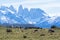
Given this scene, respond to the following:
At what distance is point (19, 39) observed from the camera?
30.7 m

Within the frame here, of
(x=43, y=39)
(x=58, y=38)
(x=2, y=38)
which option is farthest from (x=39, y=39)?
(x=2, y=38)

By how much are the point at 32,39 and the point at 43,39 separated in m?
1.24

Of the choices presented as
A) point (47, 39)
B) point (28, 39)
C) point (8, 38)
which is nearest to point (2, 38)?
point (8, 38)

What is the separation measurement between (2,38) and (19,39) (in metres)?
2.22

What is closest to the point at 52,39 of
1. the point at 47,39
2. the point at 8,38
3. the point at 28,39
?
the point at 47,39

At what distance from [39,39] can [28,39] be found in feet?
4.09

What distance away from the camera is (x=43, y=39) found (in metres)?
30.6

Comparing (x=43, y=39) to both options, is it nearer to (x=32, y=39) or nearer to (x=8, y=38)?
(x=32, y=39)

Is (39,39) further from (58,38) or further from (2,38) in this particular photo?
(2,38)

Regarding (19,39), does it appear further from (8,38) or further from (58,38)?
(58,38)

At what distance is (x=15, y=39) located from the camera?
3047cm

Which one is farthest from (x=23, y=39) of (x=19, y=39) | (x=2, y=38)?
(x=2, y=38)

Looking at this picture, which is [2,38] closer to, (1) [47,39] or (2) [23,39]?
(2) [23,39]

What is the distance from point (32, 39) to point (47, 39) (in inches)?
66.5
